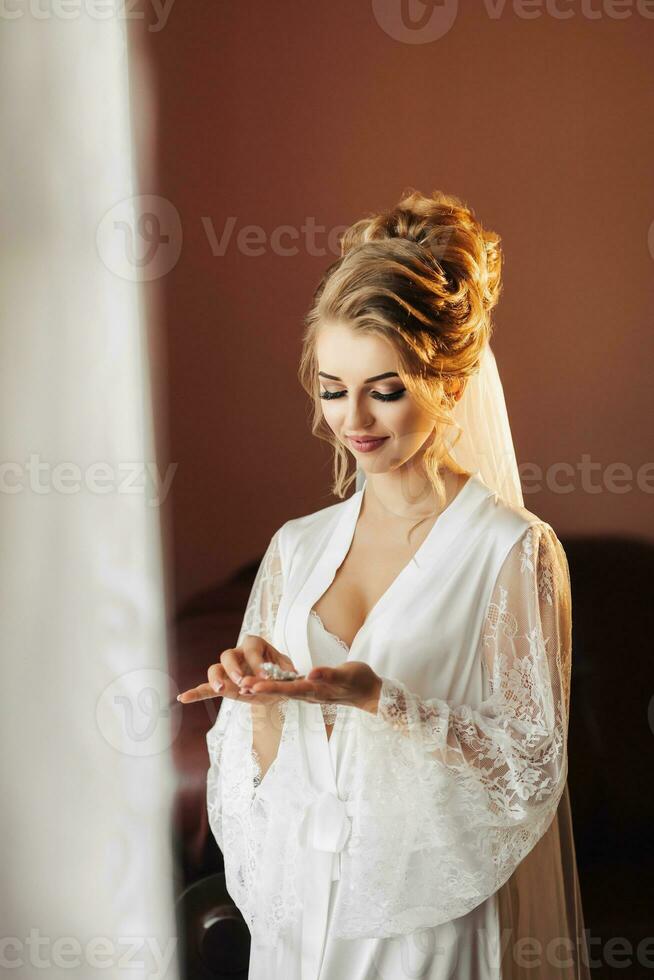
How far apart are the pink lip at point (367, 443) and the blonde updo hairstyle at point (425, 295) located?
52mm

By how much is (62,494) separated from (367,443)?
27 cm

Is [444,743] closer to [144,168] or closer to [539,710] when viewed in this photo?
[539,710]

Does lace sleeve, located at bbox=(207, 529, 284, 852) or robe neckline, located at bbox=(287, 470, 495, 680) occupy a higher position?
robe neckline, located at bbox=(287, 470, 495, 680)

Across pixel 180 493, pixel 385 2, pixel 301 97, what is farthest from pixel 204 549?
pixel 385 2

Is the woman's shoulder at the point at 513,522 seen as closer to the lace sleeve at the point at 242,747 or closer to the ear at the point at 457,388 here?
the ear at the point at 457,388

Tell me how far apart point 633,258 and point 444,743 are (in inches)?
32.5

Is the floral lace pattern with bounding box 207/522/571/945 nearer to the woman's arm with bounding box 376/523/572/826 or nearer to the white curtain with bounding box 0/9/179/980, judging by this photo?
the woman's arm with bounding box 376/523/572/826

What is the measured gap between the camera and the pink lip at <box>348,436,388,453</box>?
0.89m

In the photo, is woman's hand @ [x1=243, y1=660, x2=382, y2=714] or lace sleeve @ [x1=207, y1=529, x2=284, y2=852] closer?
woman's hand @ [x1=243, y1=660, x2=382, y2=714]

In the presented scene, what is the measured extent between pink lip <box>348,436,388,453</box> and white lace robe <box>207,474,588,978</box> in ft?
0.33

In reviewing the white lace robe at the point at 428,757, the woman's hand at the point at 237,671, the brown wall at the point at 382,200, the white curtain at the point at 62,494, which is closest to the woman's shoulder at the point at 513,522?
the white lace robe at the point at 428,757

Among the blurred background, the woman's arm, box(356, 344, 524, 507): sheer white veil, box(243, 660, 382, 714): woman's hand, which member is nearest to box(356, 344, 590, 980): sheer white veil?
box(356, 344, 524, 507): sheer white veil

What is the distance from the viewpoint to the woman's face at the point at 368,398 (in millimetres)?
864

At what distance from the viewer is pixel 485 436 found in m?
0.97
